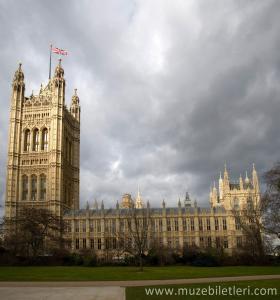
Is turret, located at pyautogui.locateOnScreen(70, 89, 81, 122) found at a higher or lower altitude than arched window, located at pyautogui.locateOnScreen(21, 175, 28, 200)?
higher

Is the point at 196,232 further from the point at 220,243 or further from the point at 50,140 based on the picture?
the point at 50,140

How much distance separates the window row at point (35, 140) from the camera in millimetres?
88688

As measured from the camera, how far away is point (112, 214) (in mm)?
81125

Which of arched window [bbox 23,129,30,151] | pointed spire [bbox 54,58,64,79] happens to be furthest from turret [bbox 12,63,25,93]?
arched window [bbox 23,129,30,151]

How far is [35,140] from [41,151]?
3865mm

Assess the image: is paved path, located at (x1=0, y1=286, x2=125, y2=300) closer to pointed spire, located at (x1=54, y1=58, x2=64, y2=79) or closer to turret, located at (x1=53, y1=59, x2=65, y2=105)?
turret, located at (x1=53, y1=59, x2=65, y2=105)

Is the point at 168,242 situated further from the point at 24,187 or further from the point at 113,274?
the point at 113,274

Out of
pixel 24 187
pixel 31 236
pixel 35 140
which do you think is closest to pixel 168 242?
pixel 31 236

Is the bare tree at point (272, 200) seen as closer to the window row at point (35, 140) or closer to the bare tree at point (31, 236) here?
the bare tree at point (31, 236)

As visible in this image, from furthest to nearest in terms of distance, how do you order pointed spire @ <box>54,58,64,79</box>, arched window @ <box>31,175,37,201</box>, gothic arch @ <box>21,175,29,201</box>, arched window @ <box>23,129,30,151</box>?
pointed spire @ <box>54,58,64,79</box> → arched window @ <box>23,129,30,151</box> → gothic arch @ <box>21,175,29,201</box> → arched window @ <box>31,175,37,201</box>

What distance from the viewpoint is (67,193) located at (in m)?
90.4

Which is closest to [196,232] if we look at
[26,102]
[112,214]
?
[112,214]

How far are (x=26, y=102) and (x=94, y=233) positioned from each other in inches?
1421

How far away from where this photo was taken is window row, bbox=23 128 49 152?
8869cm
